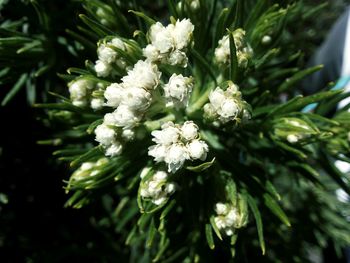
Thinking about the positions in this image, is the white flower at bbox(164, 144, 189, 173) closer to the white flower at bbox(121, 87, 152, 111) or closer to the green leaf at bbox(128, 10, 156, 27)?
the white flower at bbox(121, 87, 152, 111)

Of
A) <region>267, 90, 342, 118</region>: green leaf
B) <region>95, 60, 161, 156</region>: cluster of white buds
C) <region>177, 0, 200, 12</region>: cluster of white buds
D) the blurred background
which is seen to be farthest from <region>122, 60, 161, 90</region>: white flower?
the blurred background

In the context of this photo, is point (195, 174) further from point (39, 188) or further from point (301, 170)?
point (39, 188)

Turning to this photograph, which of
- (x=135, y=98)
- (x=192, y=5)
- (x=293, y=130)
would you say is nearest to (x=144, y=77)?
(x=135, y=98)

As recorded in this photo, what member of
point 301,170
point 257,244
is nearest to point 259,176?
point 301,170

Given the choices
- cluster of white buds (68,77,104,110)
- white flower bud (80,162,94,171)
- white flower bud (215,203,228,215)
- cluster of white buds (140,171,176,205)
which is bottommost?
white flower bud (215,203,228,215)

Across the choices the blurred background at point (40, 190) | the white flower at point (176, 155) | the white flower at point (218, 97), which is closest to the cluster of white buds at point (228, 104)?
the white flower at point (218, 97)

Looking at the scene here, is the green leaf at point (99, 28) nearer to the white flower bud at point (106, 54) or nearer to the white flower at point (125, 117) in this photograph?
the white flower bud at point (106, 54)

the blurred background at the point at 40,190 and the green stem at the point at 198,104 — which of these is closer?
the green stem at the point at 198,104

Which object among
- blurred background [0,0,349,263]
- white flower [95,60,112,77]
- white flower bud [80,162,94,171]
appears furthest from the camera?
blurred background [0,0,349,263]
